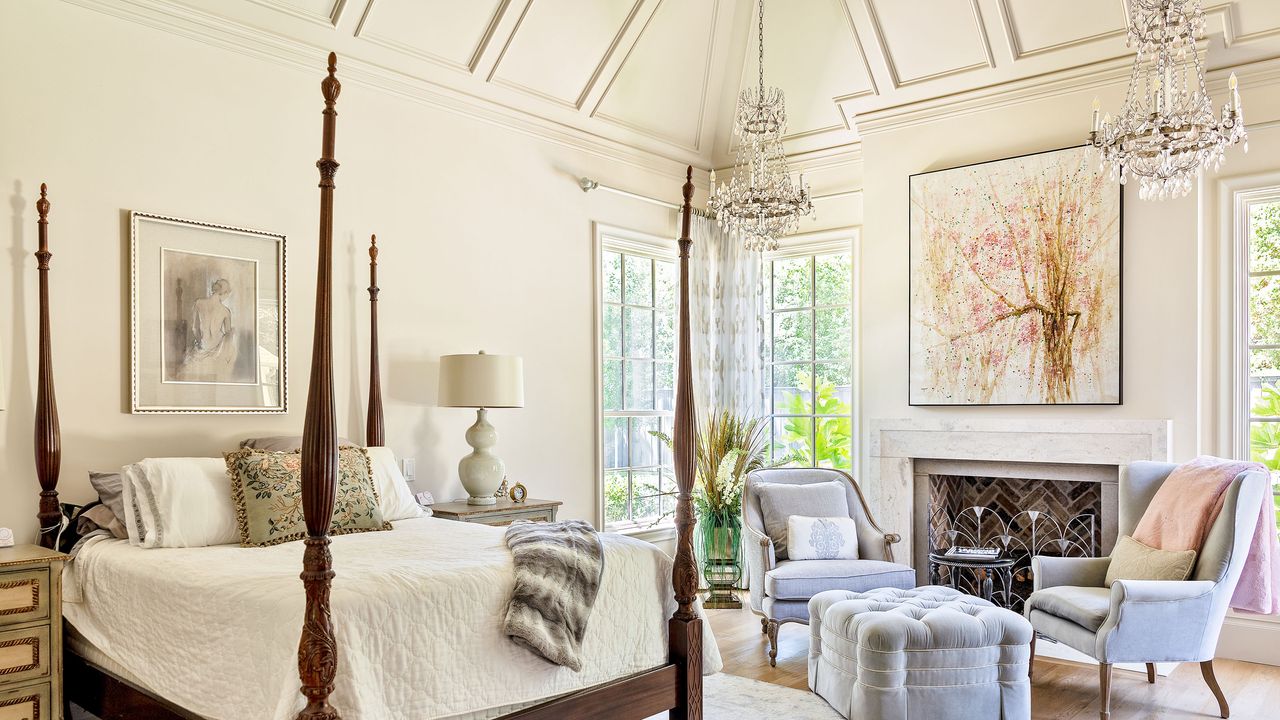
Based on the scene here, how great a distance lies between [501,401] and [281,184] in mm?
1479

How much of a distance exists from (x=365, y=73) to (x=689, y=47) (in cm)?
226

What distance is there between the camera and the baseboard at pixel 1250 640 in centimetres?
472

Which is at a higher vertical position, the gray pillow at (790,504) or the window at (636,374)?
the window at (636,374)

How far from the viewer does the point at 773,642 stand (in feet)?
15.5

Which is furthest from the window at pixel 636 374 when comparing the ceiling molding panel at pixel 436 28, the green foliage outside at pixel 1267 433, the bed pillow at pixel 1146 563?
the green foliage outside at pixel 1267 433

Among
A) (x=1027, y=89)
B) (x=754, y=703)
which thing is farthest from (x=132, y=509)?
(x=1027, y=89)

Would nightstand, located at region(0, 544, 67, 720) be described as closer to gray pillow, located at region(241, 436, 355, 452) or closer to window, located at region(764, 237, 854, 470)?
gray pillow, located at region(241, 436, 355, 452)

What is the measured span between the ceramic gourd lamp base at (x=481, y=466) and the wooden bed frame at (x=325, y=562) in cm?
163

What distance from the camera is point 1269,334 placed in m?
4.96

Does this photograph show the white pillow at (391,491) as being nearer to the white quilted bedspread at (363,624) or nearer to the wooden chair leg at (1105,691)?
the white quilted bedspread at (363,624)

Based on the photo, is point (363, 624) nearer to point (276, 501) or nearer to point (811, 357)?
point (276, 501)

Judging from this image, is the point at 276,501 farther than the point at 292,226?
No

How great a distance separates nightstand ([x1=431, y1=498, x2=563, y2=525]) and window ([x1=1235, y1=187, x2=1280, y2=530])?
362cm

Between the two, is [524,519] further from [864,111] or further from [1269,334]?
[1269,334]
